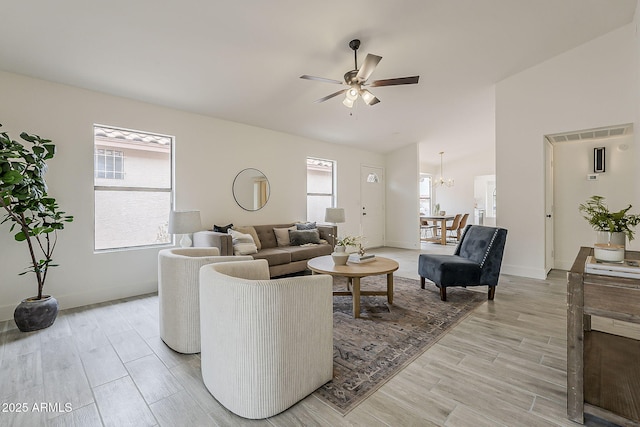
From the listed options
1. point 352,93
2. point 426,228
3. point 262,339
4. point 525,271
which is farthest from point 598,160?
point 262,339

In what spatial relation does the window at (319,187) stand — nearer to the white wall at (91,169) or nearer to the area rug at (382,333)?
the white wall at (91,169)

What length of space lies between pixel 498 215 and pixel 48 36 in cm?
609

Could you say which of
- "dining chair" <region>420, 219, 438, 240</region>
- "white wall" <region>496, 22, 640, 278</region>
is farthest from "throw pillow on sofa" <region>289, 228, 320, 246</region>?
"dining chair" <region>420, 219, 438, 240</region>

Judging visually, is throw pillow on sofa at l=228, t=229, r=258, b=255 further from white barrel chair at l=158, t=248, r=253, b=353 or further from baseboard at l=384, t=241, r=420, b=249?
baseboard at l=384, t=241, r=420, b=249

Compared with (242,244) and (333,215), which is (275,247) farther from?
(333,215)

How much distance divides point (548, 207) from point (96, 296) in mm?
6592

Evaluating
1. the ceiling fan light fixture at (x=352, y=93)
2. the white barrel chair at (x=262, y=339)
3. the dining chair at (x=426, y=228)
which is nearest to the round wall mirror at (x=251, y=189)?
the ceiling fan light fixture at (x=352, y=93)

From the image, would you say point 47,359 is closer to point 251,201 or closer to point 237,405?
point 237,405

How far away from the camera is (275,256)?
4039mm

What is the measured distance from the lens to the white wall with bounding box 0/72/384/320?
295 centimetres

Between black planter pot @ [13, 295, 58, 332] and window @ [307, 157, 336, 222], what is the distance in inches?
163

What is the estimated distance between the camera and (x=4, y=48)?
8.38 ft

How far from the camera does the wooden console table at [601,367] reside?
1.35 metres

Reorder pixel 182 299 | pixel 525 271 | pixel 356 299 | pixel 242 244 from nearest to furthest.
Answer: pixel 182 299, pixel 356 299, pixel 242 244, pixel 525 271
